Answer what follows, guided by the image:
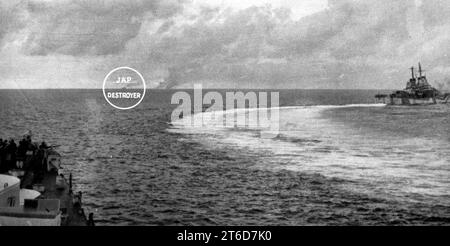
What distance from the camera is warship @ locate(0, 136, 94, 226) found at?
1338cm

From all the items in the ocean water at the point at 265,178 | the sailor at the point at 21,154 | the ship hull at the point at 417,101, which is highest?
the ship hull at the point at 417,101

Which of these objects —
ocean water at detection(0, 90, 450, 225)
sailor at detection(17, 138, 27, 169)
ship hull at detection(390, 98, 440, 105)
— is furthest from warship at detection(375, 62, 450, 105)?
sailor at detection(17, 138, 27, 169)

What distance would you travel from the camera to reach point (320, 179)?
990 inches

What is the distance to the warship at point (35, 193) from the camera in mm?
13383

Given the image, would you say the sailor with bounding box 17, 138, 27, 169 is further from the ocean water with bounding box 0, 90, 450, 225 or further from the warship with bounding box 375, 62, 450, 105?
the warship with bounding box 375, 62, 450, 105

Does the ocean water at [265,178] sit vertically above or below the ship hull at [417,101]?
below

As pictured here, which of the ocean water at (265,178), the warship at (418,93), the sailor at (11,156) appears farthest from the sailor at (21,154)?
the warship at (418,93)

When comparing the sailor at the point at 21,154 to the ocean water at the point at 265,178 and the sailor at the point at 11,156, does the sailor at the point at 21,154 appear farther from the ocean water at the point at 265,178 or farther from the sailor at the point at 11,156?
the ocean water at the point at 265,178

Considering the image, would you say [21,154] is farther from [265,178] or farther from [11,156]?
[265,178]

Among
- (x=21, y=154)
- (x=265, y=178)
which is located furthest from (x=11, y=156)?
(x=265, y=178)

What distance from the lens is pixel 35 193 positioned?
16.2 meters

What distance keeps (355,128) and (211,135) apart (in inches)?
667
